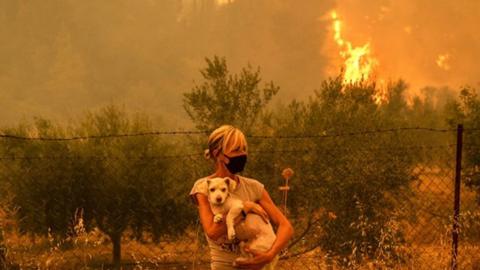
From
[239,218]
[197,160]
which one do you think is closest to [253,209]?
[239,218]

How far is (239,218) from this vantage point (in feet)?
10.3

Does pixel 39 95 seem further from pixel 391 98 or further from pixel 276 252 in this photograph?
pixel 276 252

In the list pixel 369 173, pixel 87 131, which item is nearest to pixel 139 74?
Result: pixel 87 131

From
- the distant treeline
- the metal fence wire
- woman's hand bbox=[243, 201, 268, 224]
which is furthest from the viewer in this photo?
the distant treeline

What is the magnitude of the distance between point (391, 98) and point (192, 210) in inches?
2715

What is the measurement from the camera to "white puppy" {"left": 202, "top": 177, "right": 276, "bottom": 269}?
311 cm

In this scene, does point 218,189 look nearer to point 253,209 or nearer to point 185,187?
point 253,209

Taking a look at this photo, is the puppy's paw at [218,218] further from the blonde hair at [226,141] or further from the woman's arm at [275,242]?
the blonde hair at [226,141]

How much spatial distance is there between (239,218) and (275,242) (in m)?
0.28

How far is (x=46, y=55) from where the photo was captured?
198m

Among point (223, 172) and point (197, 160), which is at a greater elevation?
point (223, 172)

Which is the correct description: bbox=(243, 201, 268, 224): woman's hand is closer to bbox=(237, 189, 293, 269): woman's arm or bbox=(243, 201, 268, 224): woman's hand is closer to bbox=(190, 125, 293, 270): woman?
bbox=(190, 125, 293, 270): woman

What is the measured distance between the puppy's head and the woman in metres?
0.08

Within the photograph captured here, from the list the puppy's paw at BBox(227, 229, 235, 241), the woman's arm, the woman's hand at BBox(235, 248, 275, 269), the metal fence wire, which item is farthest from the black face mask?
the metal fence wire
